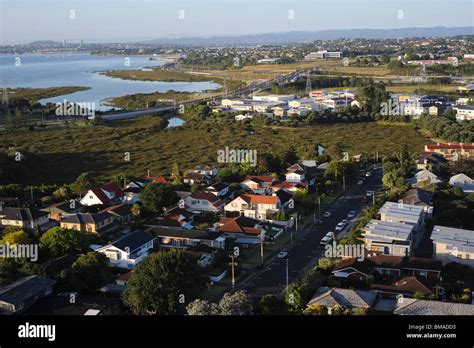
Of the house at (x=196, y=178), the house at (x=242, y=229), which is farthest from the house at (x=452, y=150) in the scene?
the house at (x=242, y=229)

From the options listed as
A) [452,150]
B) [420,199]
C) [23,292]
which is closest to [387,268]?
[420,199]

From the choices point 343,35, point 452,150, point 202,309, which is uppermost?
point 343,35

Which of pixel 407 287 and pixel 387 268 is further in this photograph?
pixel 387 268

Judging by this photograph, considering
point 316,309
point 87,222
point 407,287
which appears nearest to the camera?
point 316,309

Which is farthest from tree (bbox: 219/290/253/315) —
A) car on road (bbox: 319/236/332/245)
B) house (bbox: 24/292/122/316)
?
car on road (bbox: 319/236/332/245)

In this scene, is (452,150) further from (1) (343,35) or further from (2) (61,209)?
(1) (343,35)

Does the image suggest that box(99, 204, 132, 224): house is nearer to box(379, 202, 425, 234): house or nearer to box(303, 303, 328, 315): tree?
box(379, 202, 425, 234): house

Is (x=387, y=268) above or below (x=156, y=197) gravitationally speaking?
below
